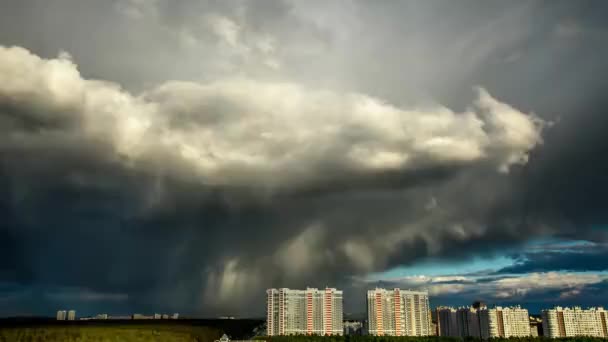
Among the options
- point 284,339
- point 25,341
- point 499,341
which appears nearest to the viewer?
point 499,341

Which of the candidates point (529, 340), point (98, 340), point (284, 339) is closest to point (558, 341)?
point (529, 340)

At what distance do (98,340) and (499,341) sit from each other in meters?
151

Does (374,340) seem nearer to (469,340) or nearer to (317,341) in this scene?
(317,341)

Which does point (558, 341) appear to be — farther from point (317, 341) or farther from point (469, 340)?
point (317, 341)

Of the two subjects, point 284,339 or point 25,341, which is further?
point 25,341

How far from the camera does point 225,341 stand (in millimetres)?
178625

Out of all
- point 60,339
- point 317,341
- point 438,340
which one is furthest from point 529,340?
point 60,339

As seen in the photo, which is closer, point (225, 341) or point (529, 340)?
point (529, 340)

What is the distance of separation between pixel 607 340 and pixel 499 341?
1508 inches

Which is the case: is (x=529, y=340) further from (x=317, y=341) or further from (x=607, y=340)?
(x=317, y=341)

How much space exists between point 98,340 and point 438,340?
434ft

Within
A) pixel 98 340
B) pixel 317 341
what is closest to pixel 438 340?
pixel 317 341

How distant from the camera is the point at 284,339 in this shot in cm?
16838

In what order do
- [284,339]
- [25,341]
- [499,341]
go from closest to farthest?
[499,341] → [284,339] → [25,341]
